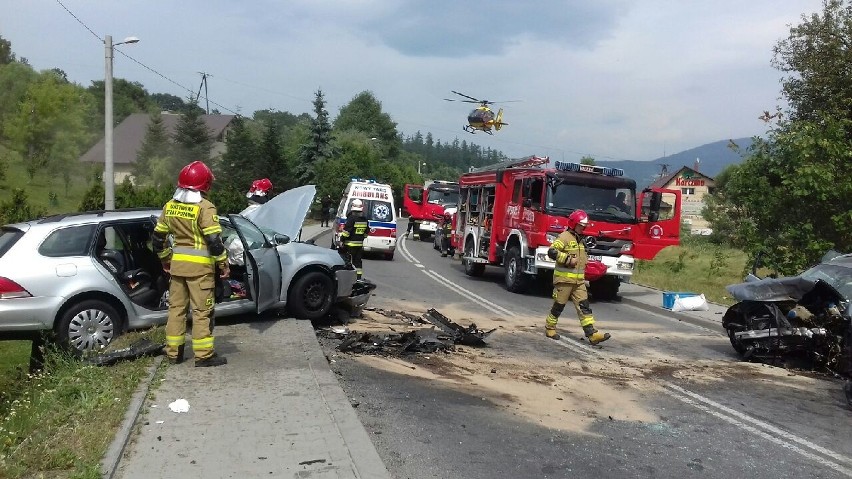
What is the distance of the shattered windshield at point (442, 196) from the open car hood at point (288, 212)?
21.0 meters

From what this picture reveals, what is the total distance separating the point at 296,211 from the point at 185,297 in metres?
3.00

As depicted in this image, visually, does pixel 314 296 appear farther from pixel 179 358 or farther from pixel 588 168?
pixel 588 168

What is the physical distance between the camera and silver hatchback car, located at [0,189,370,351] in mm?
6914

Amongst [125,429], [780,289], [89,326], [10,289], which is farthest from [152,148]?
[125,429]

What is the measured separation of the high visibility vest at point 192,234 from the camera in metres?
6.42

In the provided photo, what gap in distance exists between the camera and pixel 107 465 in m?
4.08

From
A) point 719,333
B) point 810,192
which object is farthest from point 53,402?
point 810,192

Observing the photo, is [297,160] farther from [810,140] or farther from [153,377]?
[153,377]

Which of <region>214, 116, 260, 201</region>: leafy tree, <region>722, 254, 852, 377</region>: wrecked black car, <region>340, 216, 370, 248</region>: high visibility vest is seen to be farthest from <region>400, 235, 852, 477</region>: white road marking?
<region>214, 116, 260, 201</region>: leafy tree

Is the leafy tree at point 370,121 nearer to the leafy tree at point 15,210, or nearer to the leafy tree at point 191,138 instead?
the leafy tree at point 191,138

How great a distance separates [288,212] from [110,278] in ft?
8.87

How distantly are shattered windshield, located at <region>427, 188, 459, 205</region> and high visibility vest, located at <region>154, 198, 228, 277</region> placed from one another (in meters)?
24.3

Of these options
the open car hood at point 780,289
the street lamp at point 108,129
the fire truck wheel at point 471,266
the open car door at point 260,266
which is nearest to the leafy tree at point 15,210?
the street lamp at point 108,129

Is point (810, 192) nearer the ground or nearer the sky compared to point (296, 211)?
nearer the sky
